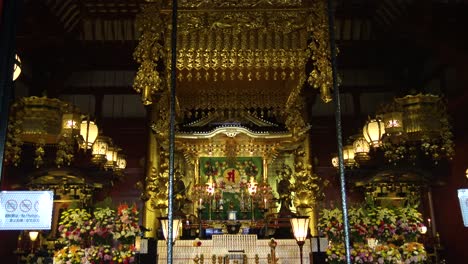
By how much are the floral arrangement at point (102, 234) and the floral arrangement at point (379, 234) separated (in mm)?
1953

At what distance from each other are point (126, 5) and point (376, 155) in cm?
601

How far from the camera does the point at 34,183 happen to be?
805 cm

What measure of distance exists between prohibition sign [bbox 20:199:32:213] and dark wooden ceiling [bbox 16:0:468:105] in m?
→ 5.00

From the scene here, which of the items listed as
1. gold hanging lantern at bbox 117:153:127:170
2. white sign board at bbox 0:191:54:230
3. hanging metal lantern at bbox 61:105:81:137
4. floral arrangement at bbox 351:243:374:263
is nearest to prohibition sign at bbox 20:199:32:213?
white sign board at bbox 0:191:54:230

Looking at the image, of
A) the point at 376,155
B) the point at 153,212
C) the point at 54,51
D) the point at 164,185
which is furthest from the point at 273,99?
the point at 54,51

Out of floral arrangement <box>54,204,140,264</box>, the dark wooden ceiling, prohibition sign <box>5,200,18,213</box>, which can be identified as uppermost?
the dark wooden ceiling

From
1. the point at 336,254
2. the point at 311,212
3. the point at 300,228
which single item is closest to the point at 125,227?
the point at 300,228

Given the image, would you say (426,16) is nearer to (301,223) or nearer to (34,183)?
(301,223)

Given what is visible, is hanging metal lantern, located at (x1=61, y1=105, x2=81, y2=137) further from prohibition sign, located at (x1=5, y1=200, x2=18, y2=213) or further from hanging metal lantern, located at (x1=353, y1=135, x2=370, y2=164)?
hanging metal lantern, located at (x1=353, y1=135, x2=370, y2=164)

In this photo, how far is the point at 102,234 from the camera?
14.7 ft

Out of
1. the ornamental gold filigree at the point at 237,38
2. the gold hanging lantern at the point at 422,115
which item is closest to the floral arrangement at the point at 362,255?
the ornamental gold filigree at the point at 237,38

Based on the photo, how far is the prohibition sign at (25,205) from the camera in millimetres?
2711

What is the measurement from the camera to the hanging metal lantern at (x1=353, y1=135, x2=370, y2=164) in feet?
24.8

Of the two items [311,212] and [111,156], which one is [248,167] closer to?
[311,212]
